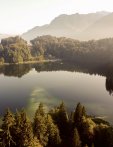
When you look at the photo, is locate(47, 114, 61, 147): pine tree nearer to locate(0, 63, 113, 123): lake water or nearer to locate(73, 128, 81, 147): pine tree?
locate(73, 128, 81, 147): pine tree

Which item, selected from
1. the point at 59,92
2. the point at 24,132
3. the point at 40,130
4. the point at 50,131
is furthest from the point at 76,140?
the point at 59,92

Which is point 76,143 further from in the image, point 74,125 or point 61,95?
point 61,95

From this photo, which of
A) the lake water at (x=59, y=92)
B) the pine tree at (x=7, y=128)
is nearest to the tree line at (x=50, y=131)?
the pine tree at (x=7, y=128)

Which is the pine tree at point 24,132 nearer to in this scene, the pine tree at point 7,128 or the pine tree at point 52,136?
the pine tree at point 7,128

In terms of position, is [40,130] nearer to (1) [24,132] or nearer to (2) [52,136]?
(2) [52,136]

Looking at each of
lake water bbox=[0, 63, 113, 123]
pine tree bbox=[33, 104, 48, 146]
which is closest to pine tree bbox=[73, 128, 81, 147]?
pine tree bbox=[33, 104, 48, 146]

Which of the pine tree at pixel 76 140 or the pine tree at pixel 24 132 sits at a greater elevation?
the pine tree at pixel 24 132

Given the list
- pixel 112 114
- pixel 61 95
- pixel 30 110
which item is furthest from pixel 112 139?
pixel 61 95
